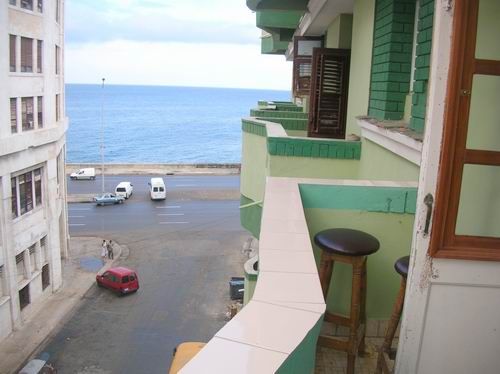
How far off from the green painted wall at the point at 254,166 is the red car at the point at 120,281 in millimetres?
12610

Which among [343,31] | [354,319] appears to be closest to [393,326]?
[354,319]

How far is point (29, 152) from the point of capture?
18719 mm

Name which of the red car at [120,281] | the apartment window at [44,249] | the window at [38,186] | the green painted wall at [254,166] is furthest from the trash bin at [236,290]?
the green painted wall at [254,166]

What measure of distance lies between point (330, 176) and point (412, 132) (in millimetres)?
2863

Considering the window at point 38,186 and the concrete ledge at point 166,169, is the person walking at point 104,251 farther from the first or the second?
the concrete ledge at point 166,169

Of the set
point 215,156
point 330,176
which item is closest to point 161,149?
point 215,156

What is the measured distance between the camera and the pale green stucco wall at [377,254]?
15.7ft

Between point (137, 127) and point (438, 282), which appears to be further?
point (137, 127)

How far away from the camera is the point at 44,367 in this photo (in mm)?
15617

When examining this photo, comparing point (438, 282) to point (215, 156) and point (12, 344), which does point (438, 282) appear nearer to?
point (12, 344)

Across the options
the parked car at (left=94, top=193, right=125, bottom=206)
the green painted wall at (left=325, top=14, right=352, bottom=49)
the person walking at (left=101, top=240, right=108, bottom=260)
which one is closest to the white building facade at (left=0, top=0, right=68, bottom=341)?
the person walking at (left=101, top=240, right=108, bottom=260)

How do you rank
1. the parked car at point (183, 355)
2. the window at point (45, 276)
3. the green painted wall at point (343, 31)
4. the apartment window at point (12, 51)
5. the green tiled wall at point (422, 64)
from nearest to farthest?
the green tiled wall at point (422, 64), the parked car at point (183, 355), the green painted wall at point (343, 31), the apartment window at point (12, 51), the window at point (45, 276)

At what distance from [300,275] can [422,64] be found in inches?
147

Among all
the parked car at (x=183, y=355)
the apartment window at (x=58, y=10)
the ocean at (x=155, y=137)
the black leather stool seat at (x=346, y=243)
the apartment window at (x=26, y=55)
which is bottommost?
the ocean at (x=155, y=137)
